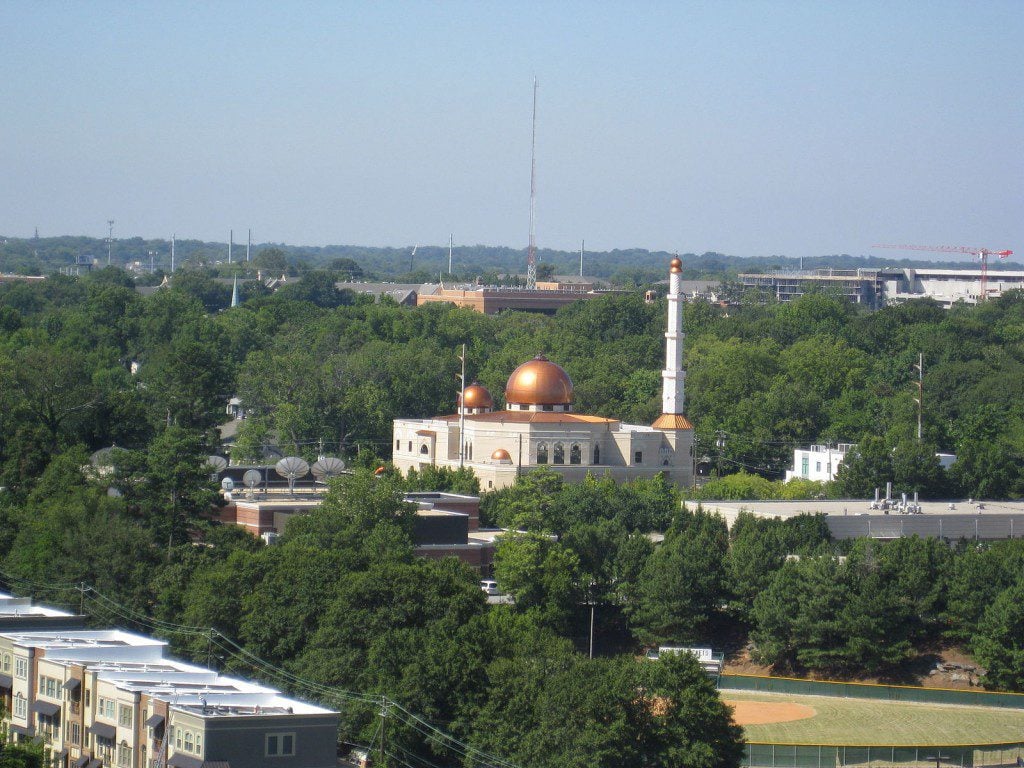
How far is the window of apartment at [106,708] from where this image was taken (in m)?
49.5

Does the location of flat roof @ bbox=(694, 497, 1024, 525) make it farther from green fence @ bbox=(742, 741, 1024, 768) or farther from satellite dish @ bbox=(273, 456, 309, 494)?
green fence @ bbox=(742, 741, 1024, 768)

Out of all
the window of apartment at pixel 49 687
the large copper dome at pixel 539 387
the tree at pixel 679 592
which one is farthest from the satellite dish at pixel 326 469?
the window of apartment at pixel 49 687

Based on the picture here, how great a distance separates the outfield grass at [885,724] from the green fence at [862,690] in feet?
1.07

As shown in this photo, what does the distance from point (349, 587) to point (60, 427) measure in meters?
38.4

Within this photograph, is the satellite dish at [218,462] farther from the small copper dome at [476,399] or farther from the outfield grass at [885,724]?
the outfield grass at [885,724]

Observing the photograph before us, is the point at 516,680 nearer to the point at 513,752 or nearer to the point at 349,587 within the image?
the point at 513,752

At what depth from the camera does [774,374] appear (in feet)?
463

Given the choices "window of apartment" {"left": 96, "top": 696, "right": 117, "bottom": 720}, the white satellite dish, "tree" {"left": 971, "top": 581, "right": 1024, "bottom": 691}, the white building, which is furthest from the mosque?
"window of apartment" {"left": 96, "top": 696, "right": 117, "bottom": 720}

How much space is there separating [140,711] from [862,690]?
30.8 metres

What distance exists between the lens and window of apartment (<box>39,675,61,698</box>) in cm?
5228

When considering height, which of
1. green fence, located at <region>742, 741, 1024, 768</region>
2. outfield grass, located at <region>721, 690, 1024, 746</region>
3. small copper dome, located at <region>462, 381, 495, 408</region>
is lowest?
outfield grass, located at <region>721, 690, 1024, 746</region>

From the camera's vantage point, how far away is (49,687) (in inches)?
2072

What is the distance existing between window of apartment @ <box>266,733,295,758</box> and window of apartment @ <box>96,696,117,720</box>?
4.97 metres

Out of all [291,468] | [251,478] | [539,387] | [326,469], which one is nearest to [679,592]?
[291,468]
